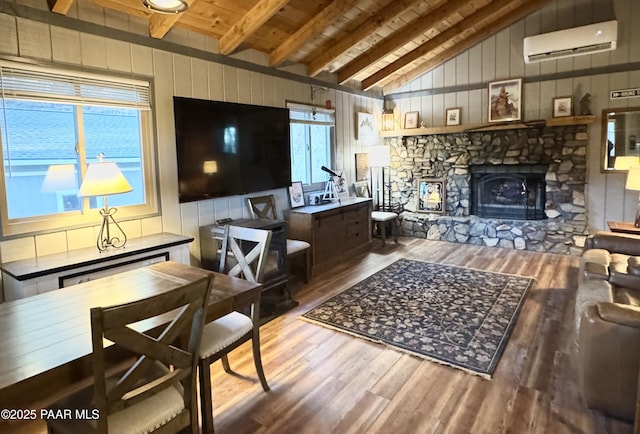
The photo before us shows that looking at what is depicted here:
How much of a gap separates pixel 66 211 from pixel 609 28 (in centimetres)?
602

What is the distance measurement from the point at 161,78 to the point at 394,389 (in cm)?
310

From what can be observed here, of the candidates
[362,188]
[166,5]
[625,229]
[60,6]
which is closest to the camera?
[166,5]

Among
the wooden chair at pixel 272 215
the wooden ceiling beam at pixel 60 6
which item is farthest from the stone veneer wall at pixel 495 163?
the wooden ceiling beam at pixel 60 6

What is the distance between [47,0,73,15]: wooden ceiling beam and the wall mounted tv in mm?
985

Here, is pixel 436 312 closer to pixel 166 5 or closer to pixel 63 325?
pixel 63 325

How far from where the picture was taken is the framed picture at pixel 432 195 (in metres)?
6.39

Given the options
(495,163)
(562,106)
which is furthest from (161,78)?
(562,106)

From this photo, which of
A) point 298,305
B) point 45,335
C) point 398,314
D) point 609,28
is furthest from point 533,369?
point 609,28

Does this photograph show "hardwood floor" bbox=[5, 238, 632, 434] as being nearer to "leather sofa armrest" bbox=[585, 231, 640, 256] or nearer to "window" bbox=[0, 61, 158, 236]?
"leather sofa armrest" bbox=[585, 231, 640, 256]

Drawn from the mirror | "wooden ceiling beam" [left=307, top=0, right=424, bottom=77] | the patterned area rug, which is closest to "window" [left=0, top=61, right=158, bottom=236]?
the patterned area rug

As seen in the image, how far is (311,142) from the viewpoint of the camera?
5.43 m

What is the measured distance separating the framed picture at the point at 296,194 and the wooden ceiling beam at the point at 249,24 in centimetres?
174

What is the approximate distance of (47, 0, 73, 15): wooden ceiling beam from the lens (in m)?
2.67

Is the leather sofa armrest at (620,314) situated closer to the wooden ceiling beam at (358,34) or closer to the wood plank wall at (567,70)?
the wooden ceiling beam at (358,34)
